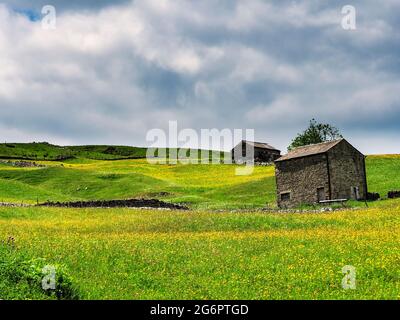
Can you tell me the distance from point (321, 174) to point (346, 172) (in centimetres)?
367

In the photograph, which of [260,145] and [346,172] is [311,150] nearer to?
[346,172]

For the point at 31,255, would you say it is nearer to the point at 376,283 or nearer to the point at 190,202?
the point at 376,283

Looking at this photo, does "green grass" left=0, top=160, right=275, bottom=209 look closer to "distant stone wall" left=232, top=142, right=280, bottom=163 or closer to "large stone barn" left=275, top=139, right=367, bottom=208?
"large stone barn" left=275, top=139, right=367, bottom=208

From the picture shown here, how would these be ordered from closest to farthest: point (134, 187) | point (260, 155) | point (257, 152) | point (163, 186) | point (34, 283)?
point (34, 283)
point (134, 187)
point (163, 186)
point (257, 152)
point (260, 155)

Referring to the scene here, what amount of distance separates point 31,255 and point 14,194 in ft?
169

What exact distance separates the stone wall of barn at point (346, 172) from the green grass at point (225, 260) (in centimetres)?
2372

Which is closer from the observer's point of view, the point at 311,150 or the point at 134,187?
the point at 311,150

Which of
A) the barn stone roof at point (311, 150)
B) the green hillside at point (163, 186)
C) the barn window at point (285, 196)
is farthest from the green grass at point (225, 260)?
the green hillside at point (163, 186)

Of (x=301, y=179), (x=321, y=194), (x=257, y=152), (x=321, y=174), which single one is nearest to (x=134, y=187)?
(x=301, y=179)

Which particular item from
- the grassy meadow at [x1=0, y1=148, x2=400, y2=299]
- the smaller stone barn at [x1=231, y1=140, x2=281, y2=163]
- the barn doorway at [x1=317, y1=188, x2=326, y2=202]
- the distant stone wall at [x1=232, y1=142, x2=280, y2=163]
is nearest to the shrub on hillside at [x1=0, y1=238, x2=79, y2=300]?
the grassy meadow at [x1=0, y1=148, x2=400, y2=299]

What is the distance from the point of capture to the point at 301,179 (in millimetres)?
58344

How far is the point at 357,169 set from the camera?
2344 inches

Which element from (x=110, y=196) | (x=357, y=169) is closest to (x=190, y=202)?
(x=110, y=196)

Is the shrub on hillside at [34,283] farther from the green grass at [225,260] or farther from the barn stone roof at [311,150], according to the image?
the barn stone roof at [311,150]
